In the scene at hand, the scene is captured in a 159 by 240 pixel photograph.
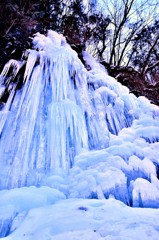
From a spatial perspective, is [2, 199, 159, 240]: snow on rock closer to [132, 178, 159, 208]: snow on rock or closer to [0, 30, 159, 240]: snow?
[0, 30, 159, 240]: snow

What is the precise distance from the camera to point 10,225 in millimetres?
2391

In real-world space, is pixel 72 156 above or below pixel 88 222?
below

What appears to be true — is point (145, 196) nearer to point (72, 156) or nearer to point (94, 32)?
point (72, 156)

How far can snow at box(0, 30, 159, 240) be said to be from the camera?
2.30 meters

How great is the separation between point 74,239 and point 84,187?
108 cm

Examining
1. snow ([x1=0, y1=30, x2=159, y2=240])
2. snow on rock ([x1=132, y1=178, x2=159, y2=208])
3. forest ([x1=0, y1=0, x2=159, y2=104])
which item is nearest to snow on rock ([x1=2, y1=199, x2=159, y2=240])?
snow ([x1=0, y1=30, x2=159, y2=240])

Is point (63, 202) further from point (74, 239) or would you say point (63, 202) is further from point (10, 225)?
point (74, 239)

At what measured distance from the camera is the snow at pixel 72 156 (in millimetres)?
2305

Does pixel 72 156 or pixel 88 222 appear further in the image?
pixel 72 156

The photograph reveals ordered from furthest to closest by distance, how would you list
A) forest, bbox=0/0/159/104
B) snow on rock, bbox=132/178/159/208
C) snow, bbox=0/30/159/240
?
forest, bbox=0/0/159/104
snow on rock, bbox=132/178/159/208
snow, bbox=0/30/159/240

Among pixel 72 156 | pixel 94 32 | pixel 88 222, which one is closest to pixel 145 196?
pixel 88 222

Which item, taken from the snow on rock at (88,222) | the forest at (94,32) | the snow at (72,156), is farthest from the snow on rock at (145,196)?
the forest at (94,32)

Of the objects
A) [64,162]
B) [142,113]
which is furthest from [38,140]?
[142,113]

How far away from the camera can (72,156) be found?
11.8ft
